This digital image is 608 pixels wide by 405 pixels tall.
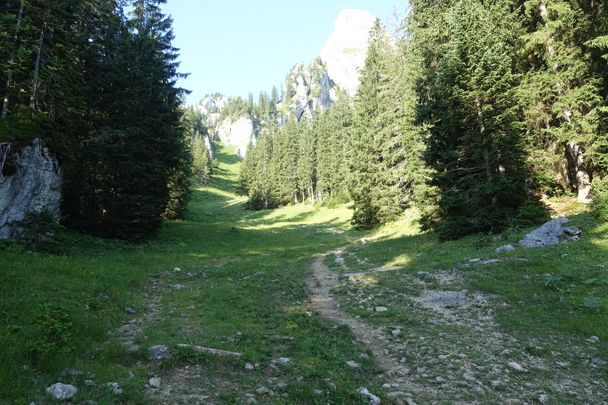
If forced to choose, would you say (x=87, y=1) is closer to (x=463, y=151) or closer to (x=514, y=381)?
(x=463, y=151)

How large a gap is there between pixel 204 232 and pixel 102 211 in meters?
10.5

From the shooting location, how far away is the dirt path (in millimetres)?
6750

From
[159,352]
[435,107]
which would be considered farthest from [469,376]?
[435,107]

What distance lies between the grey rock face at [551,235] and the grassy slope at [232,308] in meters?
0.58

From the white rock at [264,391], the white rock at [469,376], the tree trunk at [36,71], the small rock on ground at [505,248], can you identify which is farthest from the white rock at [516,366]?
the tree trunk at [36,71]

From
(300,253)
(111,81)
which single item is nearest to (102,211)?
(111,81)

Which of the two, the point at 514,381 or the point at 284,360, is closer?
the point at 514,381

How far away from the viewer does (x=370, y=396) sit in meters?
6.12

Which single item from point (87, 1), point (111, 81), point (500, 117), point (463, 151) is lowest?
point (463, 151)

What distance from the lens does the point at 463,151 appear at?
21.2m

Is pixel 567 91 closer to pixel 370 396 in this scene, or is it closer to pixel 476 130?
pixel 476 130

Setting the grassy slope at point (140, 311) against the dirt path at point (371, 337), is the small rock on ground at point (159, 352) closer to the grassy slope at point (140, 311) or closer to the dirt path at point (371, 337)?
the grassy slope at point (140, 311)

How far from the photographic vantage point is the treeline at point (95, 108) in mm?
18234

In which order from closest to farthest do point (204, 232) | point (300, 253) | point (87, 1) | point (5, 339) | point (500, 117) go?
point (5, 339) < point (500, 117) < point (87, 1) < point (300, 253) < point (204, 232)
